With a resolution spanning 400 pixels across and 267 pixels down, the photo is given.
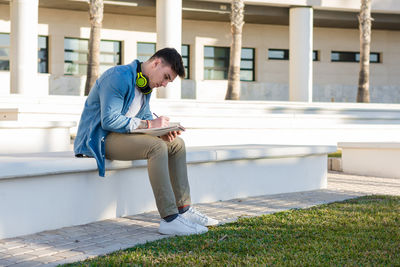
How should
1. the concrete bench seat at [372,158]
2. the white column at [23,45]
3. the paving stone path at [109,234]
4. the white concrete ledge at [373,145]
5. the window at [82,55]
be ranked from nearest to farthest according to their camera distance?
the paving stone path at [109,234], the white concrete ledge at [373,145], the concrete bench seat at [372,158], the white column at [23,45], the window at [82,55]

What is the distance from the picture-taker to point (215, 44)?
90.2 ft

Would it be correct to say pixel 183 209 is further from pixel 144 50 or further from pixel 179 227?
pixel 144 50

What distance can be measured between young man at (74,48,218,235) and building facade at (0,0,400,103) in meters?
14.6

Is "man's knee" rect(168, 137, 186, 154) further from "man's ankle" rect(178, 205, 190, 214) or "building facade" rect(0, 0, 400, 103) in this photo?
"building facade" rect(0, 0, 400, 103)

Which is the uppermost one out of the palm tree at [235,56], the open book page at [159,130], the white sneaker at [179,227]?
the palm tree at [235,56]

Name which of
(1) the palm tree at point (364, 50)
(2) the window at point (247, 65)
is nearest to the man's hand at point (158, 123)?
(1) the palm tree at point (364, 50)

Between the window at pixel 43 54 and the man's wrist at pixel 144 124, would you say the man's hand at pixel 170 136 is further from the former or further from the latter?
the window at pixel 43 54

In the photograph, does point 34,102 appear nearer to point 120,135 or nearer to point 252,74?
point 120,135

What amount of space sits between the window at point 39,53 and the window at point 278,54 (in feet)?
35.5

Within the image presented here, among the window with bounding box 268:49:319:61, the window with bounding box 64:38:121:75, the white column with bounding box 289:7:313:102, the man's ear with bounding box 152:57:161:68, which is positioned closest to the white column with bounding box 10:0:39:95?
the window with bounding box 64:38:121:75

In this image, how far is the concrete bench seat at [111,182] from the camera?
4781 mm

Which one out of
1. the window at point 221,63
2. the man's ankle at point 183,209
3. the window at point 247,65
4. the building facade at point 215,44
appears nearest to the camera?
the man's ankle at point 183,209

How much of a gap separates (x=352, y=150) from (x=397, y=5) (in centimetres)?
1597

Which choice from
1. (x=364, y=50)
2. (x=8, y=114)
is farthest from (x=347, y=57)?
(x=8, y=114)
